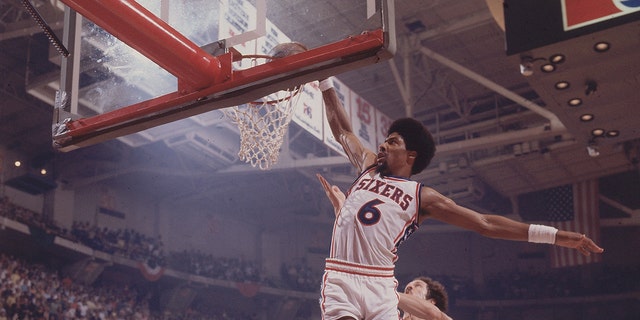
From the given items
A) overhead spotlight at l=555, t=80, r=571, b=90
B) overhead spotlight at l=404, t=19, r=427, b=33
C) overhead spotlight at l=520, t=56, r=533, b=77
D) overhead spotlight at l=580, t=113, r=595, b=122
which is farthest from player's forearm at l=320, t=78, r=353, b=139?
overhead spotlight at l=404, t=19, r=427, b=33

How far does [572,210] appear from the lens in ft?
54.3

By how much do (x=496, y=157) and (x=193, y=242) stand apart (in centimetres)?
1127

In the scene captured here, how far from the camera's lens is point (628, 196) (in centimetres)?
2038

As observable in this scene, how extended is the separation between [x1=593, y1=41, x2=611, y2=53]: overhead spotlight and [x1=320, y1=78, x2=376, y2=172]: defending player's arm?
4.38 metres

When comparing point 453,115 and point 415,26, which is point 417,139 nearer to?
point 415,26

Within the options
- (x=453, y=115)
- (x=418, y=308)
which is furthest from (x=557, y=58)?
(x=453, y=115)

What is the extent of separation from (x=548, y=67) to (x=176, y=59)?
213 inches

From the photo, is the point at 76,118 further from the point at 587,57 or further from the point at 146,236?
the point at 146,236

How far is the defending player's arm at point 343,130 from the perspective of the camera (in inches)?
157

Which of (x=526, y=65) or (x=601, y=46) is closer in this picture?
(x=601, y=46)

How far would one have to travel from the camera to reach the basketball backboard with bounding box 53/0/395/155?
3.78 metres

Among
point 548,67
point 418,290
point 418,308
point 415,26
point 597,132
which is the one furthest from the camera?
point 415,26

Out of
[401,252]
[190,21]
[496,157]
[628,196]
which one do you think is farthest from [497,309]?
[190,21]

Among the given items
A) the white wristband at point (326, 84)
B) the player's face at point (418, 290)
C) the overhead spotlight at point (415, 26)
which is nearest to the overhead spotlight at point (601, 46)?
the player's face at point (418, 290)
